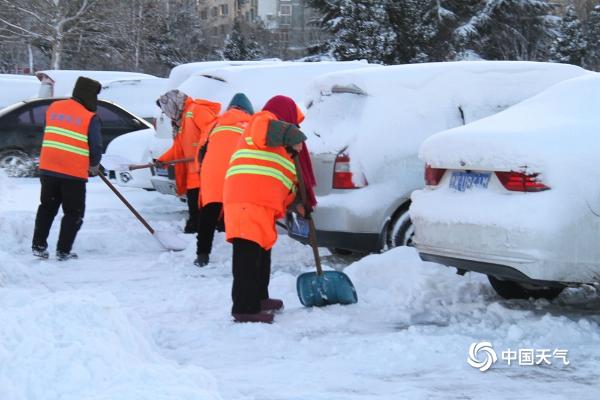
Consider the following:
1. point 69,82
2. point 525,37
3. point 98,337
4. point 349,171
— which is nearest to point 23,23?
point 69,82

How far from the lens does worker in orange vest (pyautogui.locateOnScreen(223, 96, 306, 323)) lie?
5.63 meters

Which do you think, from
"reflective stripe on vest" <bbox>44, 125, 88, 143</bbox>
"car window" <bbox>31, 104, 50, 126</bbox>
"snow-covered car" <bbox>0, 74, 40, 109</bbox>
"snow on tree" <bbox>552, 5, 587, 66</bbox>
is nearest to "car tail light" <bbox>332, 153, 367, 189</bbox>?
"reflective stripe on vest" <bbox>44, 125, 88, 143</bbox>

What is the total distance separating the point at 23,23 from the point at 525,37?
20220mm

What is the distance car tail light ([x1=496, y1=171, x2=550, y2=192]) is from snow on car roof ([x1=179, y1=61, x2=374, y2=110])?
539 cm

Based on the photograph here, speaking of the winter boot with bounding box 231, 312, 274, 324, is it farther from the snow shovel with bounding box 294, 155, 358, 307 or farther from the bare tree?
the bare tree

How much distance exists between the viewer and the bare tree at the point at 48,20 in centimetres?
3291

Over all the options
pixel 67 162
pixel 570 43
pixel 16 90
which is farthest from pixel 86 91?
pixel 570 43

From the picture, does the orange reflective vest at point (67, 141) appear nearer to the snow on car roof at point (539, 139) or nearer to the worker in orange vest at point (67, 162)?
the worker in orange vest at point (67, 162)

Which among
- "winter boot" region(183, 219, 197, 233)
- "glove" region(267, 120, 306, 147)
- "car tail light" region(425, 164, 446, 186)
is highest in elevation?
"glove" region(267, 120, 306, 147)

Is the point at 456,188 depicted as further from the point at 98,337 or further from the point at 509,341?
the point at 98,337

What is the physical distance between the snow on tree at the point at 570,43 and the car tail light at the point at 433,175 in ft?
105

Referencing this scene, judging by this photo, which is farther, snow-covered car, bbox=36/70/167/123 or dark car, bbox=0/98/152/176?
snow-covered car, bbox=36/70/167/123

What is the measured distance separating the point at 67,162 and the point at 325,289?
131 inches

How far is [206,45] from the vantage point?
154 feet
